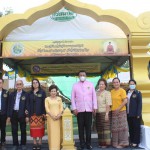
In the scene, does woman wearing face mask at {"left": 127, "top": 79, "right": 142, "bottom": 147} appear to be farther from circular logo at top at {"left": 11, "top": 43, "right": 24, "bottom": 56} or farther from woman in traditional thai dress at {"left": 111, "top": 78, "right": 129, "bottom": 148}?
circular logo at top at {"left": 11, "top": 43, "right": 24, "bottom": 56}

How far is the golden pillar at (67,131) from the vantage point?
17.8 feet

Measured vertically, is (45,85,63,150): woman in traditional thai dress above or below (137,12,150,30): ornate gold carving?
below

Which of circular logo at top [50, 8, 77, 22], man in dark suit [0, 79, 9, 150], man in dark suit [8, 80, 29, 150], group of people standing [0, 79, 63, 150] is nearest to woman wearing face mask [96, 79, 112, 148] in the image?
group of people standing [0, 79, 63, 150]

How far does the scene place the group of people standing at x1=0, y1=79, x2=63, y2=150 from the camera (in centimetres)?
546

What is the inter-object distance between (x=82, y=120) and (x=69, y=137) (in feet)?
1.40

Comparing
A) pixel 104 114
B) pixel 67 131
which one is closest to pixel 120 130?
pixel 104 114

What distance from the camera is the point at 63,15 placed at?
7.09m

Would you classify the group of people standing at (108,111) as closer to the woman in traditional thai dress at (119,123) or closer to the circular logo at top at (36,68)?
the woman in traditional thai dress at (119,123)

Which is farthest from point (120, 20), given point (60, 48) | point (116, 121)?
point (116, 121)

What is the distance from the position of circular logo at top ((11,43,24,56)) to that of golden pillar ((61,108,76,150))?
6.40 feet

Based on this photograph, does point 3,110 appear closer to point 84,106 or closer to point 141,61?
point 84,106

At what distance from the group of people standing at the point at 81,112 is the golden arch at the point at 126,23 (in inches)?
27.9

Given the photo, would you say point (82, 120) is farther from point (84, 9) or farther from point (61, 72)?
point (61, 72)

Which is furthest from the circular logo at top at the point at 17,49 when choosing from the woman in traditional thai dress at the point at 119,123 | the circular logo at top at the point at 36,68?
the circular logo at top at the point at 36,68
